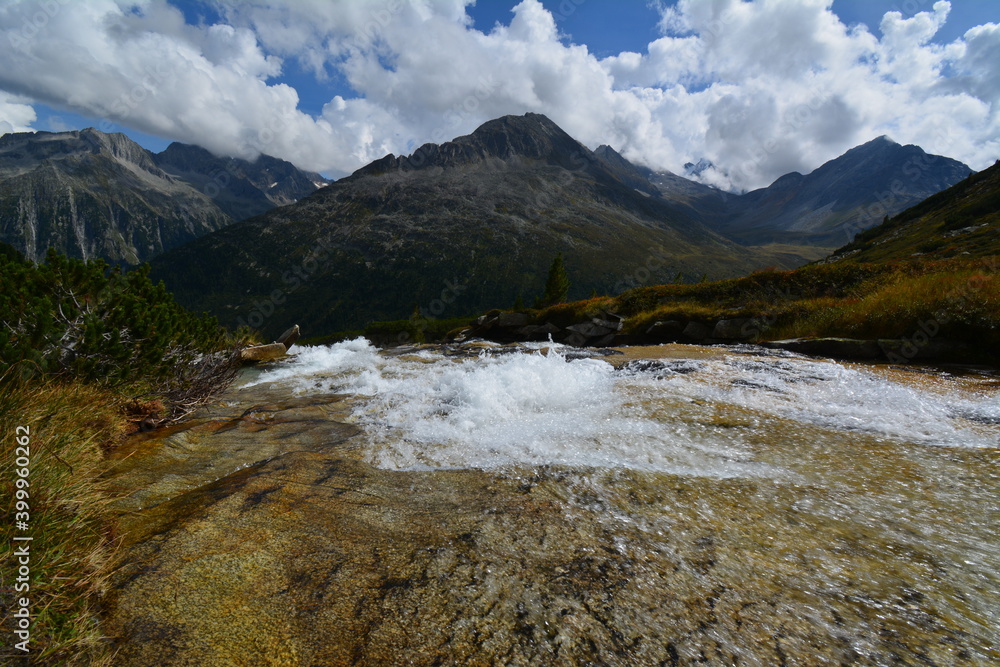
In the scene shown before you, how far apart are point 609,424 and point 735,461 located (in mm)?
2199

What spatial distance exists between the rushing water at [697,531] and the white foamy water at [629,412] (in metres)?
0.07

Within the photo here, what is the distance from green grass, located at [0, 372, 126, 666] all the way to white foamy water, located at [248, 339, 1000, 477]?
311cm

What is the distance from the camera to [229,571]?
3355 mm

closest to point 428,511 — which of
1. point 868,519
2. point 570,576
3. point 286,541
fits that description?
point 286,541

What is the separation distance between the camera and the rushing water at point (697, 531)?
281cm

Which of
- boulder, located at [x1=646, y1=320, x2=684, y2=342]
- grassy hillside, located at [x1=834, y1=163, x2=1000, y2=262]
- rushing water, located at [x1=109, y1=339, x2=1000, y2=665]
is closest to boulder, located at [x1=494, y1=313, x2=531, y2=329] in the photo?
boulder, located at [x1=646, y1=320, x2=684, y2=342]

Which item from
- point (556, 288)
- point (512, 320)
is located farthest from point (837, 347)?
point (556, 288)

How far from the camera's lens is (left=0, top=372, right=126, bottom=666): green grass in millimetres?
2514

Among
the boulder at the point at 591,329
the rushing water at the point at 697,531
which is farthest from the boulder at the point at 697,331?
the rushing water at the point at 697,531

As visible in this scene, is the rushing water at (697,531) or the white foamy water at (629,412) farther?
the white foamy water at (629,412)

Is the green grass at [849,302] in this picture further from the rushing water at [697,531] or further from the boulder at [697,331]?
the rushing water at [697,531]

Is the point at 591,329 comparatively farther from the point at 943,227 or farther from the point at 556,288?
the point at 943,227

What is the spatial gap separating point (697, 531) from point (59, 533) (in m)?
5.57

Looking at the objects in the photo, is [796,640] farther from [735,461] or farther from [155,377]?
[155,377]
